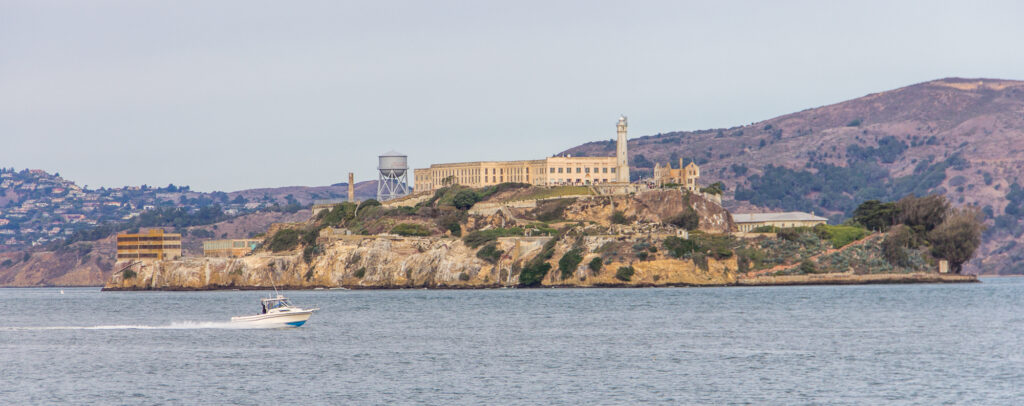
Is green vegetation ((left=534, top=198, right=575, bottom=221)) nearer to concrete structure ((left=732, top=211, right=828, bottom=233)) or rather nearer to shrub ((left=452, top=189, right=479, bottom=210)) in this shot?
shrub ((left=452, top=189, right=479, bottom=210))

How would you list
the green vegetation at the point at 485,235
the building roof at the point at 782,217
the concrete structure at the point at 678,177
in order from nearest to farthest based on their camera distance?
the green vegetation at the point at 485,235 → the building roof at the point at 782,217 → the concrete structure at the point at 678,177

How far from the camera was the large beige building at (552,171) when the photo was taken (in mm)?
184500

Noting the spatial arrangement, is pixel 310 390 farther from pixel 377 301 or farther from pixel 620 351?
pixel 377 301

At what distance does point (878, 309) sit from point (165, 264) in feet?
341

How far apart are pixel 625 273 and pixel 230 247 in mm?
69380

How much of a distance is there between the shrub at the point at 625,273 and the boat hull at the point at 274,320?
194 feet

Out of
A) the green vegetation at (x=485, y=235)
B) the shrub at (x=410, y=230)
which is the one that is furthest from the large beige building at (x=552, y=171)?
the green vegetation at (x=485, y=235)

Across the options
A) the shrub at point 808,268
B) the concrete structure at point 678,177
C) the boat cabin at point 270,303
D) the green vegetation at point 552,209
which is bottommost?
the boat cabin at point 270,303

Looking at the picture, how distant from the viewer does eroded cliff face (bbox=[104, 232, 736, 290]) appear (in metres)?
141

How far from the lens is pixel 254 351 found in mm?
71312

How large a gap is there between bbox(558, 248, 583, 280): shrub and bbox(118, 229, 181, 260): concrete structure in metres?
74.5

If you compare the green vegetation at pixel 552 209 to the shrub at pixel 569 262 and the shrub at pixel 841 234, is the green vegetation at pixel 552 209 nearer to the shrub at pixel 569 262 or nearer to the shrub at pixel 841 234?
the shrub at pixel 569 262

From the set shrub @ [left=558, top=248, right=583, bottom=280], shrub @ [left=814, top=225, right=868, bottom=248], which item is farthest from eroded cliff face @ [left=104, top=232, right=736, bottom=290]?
shrub @ [left=814, top=225, right=868, bottom=248]

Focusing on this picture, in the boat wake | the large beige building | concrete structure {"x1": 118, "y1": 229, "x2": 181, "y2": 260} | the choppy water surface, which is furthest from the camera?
concrete structure {"x1": 118, "y1": 229, "x2": 181, "y2": 260}
